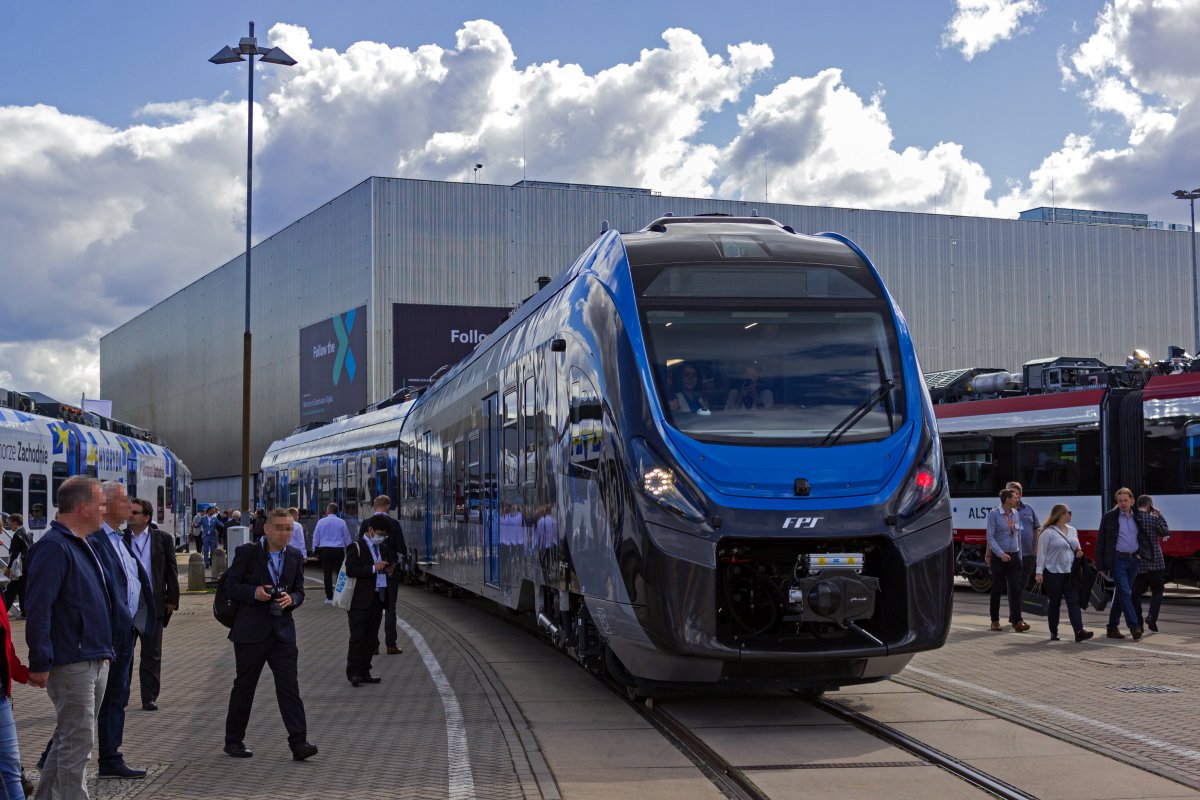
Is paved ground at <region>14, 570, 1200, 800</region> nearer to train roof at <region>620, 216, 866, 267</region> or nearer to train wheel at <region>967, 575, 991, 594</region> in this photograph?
train roof at <region>620, 216, 866, 267</region>

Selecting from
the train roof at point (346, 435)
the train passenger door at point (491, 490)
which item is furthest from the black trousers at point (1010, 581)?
the train roof at point (346, 435)

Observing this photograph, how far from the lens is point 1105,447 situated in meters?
23.4

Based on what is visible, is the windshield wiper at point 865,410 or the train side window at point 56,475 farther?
the train side window at point 56,475

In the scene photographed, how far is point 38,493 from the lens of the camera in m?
25.4

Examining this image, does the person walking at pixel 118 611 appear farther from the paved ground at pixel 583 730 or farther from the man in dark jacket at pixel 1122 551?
the man in dark jacket at pixel 1122 551

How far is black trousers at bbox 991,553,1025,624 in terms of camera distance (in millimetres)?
17266

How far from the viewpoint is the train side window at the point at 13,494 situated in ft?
78.0

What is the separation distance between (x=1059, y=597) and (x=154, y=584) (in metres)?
9.93

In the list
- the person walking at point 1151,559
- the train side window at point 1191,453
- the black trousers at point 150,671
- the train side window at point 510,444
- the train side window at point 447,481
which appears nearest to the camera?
the black trousers at point 150,671

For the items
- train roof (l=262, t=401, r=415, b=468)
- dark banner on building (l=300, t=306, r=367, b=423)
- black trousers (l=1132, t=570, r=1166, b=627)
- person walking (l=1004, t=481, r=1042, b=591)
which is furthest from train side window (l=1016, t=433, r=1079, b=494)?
dark banner on building (l=300, t=306, r=367, b=423)

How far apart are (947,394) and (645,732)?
20.2 metres

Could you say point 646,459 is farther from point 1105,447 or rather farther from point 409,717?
point 1105,447

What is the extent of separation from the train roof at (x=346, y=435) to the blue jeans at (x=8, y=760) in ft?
69.8

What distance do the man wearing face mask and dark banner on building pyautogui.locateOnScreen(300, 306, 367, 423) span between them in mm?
45302
